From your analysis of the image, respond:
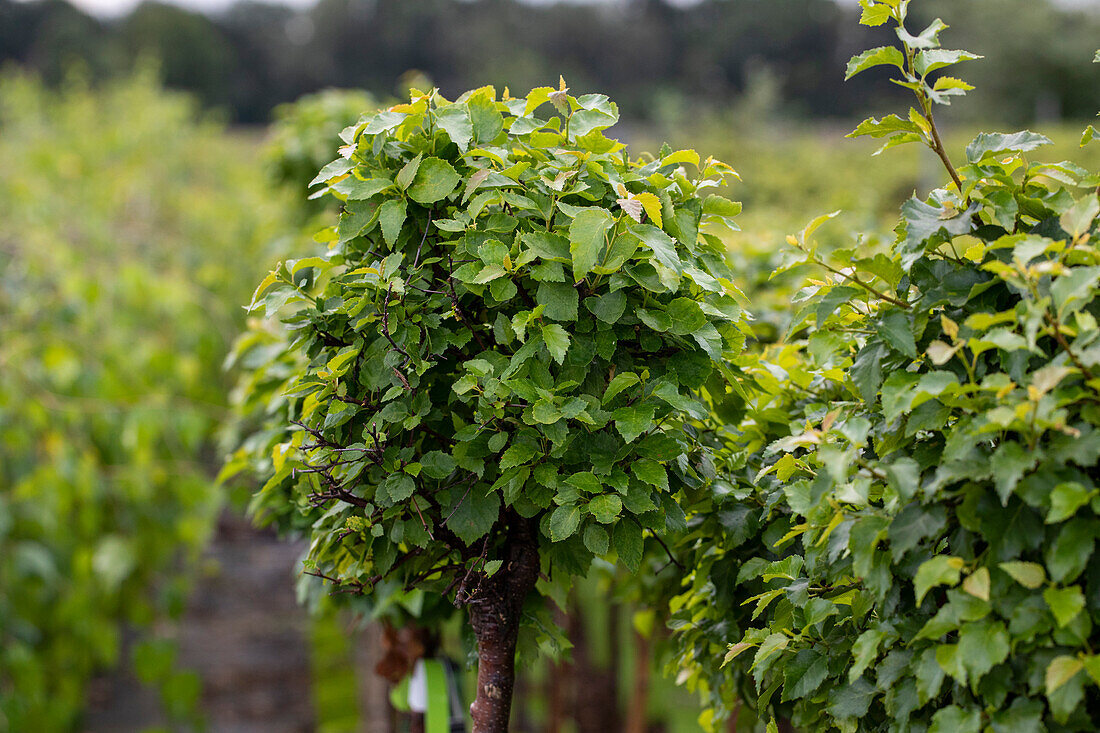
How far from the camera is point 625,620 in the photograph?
17.1 ft

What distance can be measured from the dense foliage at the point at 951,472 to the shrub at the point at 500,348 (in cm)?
18

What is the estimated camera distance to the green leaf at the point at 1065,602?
0.84 metres

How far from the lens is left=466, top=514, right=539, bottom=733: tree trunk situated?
1348 millimetres

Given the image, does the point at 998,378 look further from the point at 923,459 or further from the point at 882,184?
the point at 882,184

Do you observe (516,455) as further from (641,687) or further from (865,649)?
(641,687)

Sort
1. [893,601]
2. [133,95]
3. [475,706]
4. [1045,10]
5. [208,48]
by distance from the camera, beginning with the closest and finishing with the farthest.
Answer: [893,601]
[475,706]
[133,95]
[1045,10]
[208,48]

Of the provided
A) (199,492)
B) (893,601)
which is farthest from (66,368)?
(893,601)

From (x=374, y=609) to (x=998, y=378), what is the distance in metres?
1.37

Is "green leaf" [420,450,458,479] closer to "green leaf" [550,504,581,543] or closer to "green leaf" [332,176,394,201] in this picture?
"green leaf" [550,504,581,543]

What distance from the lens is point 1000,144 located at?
3.63ft

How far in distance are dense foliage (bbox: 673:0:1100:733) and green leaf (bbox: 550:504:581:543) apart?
0.27m

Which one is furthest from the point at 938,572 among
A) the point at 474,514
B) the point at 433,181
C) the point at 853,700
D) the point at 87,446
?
the point at 87,446

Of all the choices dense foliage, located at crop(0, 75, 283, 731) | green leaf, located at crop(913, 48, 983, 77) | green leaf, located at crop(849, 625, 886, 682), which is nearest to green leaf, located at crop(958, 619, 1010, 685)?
green leaf, located at crop(849, 625, 886, 682)

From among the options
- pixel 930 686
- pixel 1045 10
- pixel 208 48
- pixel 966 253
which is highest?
pixel 208 48
